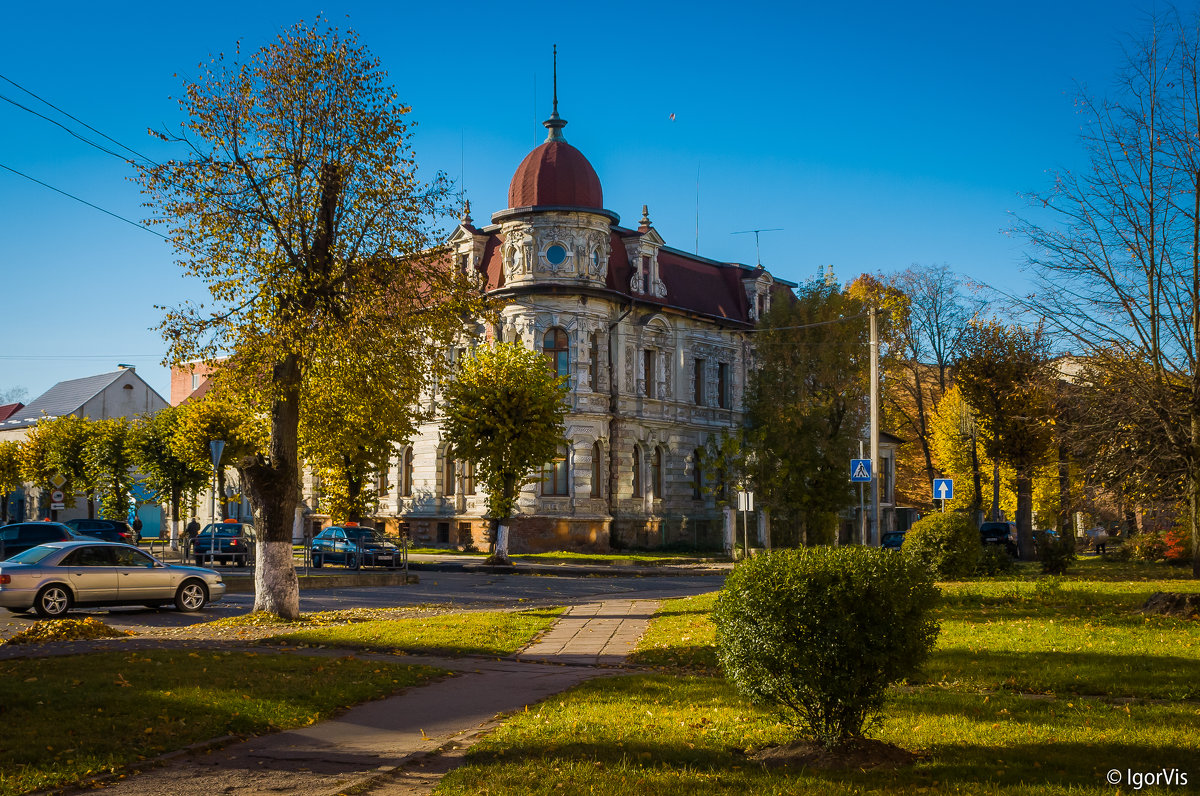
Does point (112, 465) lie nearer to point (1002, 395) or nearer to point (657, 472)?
point (657, 472)

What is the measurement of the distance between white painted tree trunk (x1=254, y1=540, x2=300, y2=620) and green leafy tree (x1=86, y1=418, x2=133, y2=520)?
42921mm

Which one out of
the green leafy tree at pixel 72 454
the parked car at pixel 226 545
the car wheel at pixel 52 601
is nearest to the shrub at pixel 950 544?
the car wheel at pixel 52 601

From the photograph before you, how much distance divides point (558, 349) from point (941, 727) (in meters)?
36.6

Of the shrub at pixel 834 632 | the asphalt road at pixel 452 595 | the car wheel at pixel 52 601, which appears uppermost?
the shrub at pixel 834 632

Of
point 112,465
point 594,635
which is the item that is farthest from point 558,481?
point 112,465

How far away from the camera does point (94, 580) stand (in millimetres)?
19297

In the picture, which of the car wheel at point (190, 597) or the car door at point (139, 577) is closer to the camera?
the car door at point (139, 577)

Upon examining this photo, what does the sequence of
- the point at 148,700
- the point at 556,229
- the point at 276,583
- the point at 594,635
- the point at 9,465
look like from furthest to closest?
1. the point at 9,465
2. the point at 556,229
3. the point at 276,583
4. the point at 594,635
5. the point at 148,700

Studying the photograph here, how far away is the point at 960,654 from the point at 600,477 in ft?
108

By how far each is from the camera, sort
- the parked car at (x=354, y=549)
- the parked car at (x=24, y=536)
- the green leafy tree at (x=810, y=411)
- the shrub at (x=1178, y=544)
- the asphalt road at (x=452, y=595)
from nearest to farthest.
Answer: the asphalt road at (x=452, y=595), the shrub at (x=1178, y=544), the parked car at (x=24, y=536), the parked car at (x=354, y=549), the green leafy tree at (x=810, y=411)

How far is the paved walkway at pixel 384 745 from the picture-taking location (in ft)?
23.1

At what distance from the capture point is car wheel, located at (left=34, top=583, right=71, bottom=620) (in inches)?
727

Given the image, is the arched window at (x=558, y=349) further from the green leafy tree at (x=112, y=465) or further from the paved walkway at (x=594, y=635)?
the green leafy tree at (x=112, y=465)

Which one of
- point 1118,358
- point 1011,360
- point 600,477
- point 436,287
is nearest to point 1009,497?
point 1011,360
